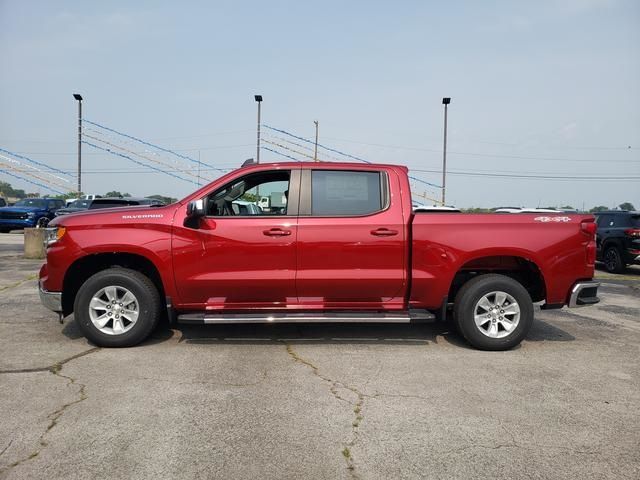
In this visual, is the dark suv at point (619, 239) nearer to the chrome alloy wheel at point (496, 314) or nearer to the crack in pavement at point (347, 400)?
the chrome alloy wheel at point (496, 314)

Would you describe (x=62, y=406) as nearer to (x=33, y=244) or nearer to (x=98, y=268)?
(x=98, y=268)

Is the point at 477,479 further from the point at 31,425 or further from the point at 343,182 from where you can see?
the point at 343,182

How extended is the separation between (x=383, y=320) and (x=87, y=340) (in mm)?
3267

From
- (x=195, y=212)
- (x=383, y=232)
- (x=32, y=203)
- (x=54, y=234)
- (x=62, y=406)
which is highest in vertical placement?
(x=32, y=203)

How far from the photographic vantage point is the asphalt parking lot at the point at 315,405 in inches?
117

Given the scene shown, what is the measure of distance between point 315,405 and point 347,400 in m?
0.27

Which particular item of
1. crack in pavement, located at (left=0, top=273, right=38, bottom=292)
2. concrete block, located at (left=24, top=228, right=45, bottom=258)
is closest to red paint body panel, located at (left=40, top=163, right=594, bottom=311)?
crack in pavement, located at (left=0, top=273, right=38, bottom=292)

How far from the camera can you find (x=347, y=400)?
3.94 metres

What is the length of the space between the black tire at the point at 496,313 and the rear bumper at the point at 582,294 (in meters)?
0.50

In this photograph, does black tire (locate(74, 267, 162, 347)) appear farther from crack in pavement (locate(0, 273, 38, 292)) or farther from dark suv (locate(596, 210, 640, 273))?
dark suv (locate(596, 210, 640, 273))

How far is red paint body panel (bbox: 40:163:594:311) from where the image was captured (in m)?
5.15

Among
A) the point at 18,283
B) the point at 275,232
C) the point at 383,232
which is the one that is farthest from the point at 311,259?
the point at 18,283

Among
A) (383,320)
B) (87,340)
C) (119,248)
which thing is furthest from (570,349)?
(87,340)

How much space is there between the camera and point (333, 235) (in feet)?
17.0
